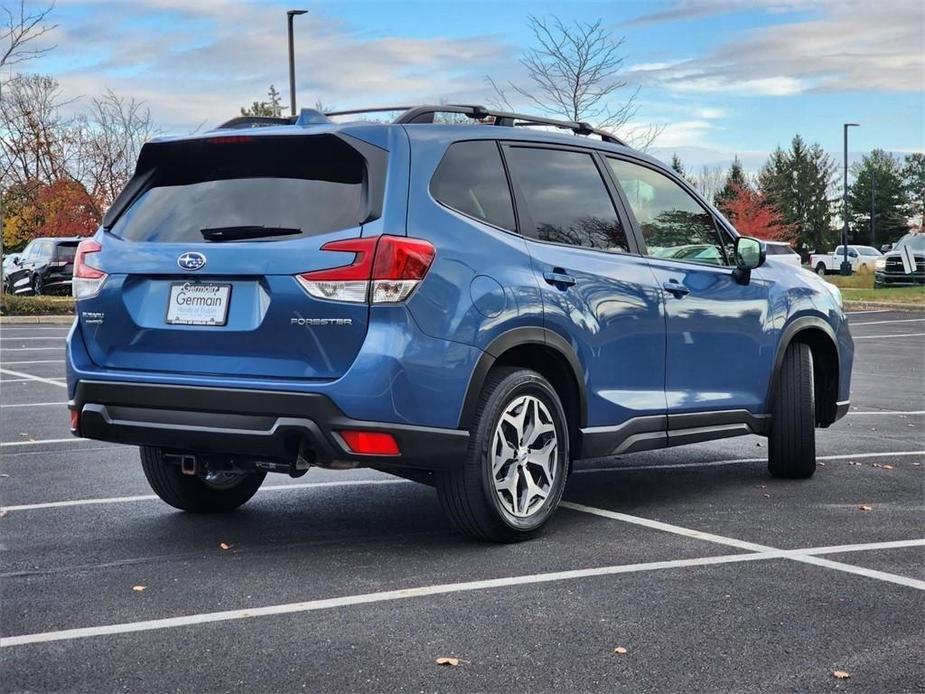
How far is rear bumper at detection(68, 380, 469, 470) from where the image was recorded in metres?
5.02

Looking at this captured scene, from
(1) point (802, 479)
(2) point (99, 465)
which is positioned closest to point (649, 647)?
(1) point (802, 479)

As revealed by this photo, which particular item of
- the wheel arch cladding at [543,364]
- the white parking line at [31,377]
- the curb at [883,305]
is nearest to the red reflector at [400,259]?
the wheel arch cladding at [543,364]

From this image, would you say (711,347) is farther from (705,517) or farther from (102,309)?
Result: (102,309)

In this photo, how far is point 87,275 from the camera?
5.66 metres

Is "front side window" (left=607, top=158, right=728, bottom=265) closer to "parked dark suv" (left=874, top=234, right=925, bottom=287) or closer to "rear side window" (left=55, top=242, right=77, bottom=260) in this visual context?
"rear side window" (left=55, top=242, right=77, bottom=260)

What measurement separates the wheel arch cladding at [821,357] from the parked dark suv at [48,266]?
28.0 m

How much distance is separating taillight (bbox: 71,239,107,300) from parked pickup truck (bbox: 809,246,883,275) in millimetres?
61664

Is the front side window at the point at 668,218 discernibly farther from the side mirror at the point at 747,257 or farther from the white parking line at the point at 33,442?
the white parking line at the point at 33,442

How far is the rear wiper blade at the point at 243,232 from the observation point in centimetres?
523

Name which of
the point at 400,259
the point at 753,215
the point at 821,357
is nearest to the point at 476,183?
the point at 400,259

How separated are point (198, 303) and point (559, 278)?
165cm

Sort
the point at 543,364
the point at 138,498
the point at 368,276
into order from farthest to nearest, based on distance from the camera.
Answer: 1. the point at 138,498
2. the point at 543,364
3. the point at 368,276

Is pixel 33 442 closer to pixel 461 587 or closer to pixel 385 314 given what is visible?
pixel 385 314

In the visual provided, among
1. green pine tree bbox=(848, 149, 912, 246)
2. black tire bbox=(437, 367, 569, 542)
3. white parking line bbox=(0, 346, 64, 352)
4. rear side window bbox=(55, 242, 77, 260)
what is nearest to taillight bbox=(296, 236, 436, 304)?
black tire bbox=(437, 367, 569, 542)
